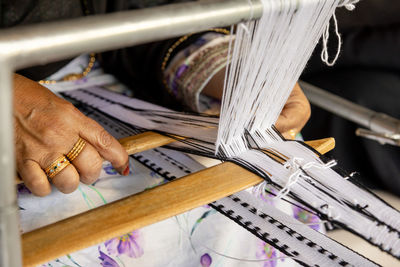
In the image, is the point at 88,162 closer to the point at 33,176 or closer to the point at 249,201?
the point at 33,176

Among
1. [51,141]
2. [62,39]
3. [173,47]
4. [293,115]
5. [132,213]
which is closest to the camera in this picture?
[62,39]

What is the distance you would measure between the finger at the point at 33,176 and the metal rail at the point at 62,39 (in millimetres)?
242

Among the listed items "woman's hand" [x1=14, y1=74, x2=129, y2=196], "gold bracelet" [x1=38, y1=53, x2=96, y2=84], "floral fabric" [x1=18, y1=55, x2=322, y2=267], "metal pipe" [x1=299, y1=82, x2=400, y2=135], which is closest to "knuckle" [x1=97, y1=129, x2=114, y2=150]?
"woman's hand" [x1=14, y1=74, x2=129, y2=196]

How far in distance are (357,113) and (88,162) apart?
0.65 meters

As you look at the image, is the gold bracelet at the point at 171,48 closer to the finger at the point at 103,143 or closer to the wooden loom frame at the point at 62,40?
the finger at the point at 103,143

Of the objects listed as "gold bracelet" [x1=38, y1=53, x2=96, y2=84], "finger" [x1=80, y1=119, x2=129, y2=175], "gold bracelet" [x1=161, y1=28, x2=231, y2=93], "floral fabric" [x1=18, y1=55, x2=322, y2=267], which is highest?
"gold bracelet" [x1=161, y1=28, x2=231, y2=93]

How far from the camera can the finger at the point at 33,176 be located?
0.62 meters

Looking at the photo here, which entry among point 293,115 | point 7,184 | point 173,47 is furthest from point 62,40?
point 173,47

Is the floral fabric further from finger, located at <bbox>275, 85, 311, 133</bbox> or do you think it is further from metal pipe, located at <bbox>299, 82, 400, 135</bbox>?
metal pipe, located at <bbox>299, 82, 400, 135</bbox>

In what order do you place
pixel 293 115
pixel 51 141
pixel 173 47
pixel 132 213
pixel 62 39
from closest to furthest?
pixel 62 39, pixel 132 213, pixel 51 141, pixel 293 115, pixel 173 47

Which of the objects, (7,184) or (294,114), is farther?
(294,114)

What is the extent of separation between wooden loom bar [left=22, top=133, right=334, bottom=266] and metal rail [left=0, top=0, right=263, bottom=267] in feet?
0.21

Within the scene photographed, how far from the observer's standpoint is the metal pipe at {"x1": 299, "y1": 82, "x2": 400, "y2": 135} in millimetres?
979

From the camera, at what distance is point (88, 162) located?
2.10 ft
